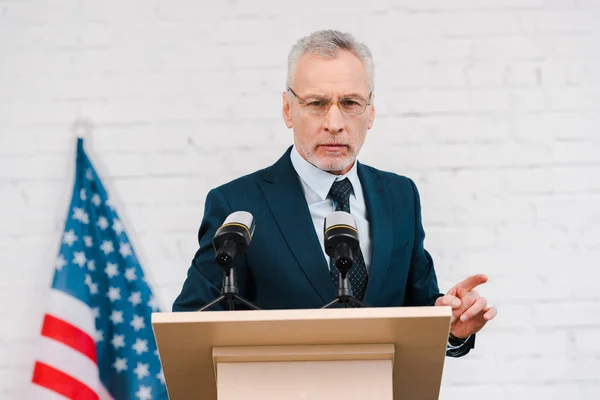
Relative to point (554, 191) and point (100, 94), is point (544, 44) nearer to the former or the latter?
point (554, 191)

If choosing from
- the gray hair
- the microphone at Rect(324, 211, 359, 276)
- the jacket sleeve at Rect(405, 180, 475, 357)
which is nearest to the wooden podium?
the microphone at Rect(324, 211, 359, 276)

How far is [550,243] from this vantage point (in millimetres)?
3127

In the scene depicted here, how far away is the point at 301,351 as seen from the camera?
1.64 m

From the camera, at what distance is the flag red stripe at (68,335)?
2990 mm

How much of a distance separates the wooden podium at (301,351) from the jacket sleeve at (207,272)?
38 centimetres

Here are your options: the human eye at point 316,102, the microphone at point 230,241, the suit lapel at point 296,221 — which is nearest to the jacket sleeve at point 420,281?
the suit lapel at point 296,221

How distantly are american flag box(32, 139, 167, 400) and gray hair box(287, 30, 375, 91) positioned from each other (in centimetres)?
106

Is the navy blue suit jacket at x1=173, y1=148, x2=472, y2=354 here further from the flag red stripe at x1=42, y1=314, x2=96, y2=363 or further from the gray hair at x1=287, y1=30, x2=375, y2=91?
the flag red stripe at x1=42, y1=314, x2=96, y2=363

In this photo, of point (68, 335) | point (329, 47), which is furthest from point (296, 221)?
point (68, 335)

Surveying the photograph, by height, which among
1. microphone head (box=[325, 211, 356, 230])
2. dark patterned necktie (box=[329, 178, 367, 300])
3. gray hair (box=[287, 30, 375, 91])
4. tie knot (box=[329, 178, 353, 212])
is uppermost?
gray hair (box=[287, 30, 375, 91])

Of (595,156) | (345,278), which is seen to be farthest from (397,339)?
(595,156)

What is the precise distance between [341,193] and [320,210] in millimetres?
63

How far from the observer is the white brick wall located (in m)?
3.10

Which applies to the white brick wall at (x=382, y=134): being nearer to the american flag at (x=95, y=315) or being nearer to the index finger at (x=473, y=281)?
the american flag at (x=95, y=315)
